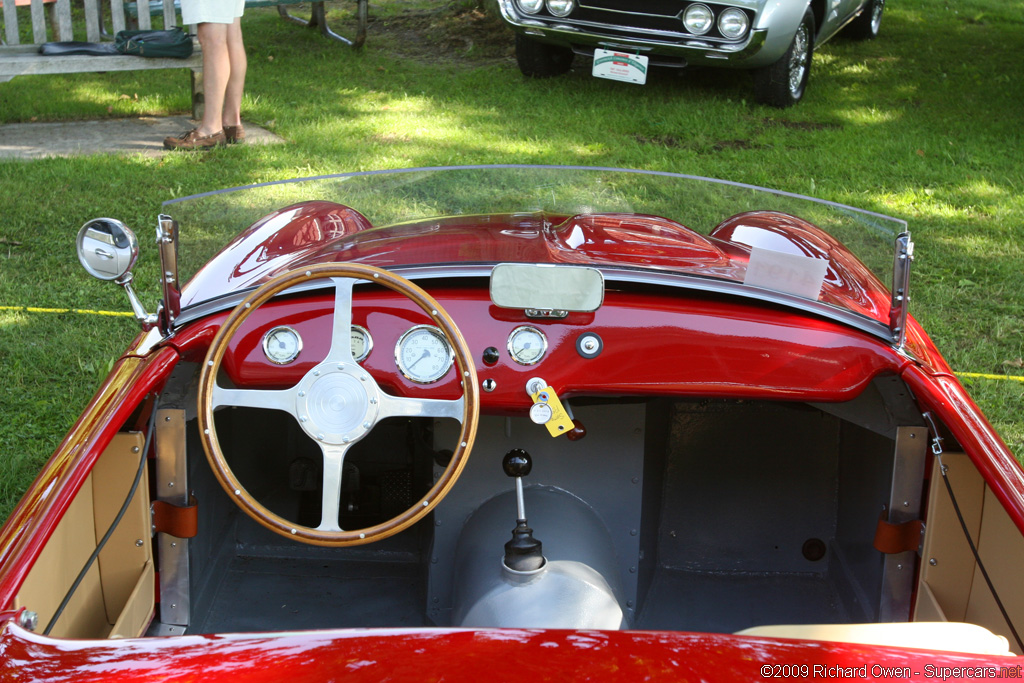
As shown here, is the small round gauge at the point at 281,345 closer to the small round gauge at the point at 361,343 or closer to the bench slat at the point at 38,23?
the small round gauge at the point at 361,343

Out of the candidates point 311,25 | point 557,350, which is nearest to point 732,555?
point 557,350

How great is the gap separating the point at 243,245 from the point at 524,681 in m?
1.69

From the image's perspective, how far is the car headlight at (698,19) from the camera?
6230 mm

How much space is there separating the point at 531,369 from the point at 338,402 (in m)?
0.46

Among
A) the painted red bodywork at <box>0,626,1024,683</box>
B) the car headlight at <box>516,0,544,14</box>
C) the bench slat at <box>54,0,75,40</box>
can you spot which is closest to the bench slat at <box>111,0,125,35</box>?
the bench slat at <box>54,0,75,40</box>

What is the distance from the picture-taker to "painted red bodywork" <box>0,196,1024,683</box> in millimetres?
1246

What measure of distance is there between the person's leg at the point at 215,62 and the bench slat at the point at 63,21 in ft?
4.52

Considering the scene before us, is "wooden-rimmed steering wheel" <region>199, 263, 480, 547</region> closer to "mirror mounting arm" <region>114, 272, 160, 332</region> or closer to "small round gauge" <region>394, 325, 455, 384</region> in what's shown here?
"small round gauge" <region>394, 325, 455, 384</region>

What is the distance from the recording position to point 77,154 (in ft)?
19.6

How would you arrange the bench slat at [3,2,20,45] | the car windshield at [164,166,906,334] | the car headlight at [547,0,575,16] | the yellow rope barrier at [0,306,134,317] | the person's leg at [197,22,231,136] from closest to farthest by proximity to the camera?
the car windshield at [164,166,906,334], the yellow rope barrier at [0,306,134,317], the person's leg at [197,22,231,136], the bench slat at [3,2,20,45], the car headlight at [547,0,575,16]

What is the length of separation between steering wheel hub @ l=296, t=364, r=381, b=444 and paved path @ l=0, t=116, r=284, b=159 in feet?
15.6

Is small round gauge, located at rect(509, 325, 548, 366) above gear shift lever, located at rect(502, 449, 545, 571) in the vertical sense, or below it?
above

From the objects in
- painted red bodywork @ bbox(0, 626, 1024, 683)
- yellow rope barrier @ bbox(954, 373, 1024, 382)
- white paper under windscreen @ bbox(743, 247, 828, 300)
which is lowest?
yellow rope barrier @ bbox(954, 373, 1024, 382)

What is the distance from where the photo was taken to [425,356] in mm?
1951
